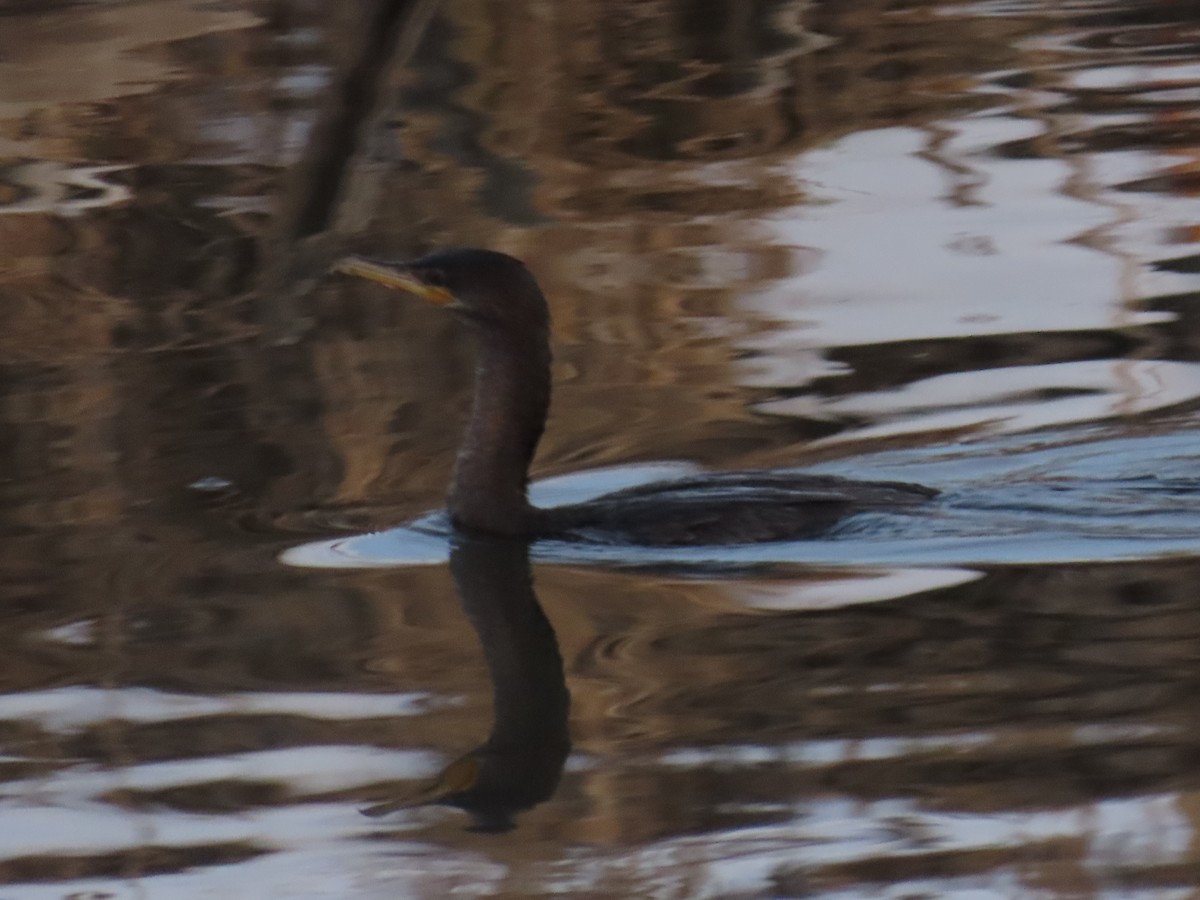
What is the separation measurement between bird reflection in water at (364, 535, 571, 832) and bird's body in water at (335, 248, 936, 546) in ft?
0.55

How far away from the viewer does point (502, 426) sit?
7.08 m

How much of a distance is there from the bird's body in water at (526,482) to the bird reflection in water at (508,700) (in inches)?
6.6

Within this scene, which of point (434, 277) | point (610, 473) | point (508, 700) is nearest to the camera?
point (508, 700)

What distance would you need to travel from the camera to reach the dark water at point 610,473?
4734 millimetres

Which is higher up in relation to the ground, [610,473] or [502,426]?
[502,426]

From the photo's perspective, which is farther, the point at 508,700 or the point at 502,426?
the point at 502,426

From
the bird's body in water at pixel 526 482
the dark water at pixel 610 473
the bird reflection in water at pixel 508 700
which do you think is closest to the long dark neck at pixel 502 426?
the bird's body in water at pixel 526 482

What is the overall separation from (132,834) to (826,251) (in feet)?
19.3

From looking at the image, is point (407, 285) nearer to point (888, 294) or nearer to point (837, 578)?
point (837, 578)

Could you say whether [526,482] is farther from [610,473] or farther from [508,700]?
[508,700]

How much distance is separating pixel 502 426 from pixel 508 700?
5.46 feet

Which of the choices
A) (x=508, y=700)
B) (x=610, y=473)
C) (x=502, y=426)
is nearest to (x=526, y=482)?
(x=502, y=426)

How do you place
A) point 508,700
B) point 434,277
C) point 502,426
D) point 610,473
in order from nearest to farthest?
1. point 508,700
2. point 434,277
3. point 502,426
4. point 610,473

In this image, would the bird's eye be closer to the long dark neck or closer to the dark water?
the long dark neck
